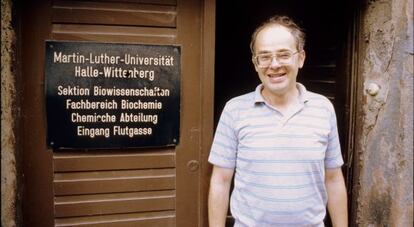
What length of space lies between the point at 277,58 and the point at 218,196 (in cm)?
84

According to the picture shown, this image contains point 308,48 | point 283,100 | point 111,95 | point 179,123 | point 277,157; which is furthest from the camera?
point 308,48

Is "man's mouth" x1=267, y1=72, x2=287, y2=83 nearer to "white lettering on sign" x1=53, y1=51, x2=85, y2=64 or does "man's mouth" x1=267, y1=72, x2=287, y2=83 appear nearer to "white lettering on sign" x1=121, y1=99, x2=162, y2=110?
"white lettering on sign" x1=121, y1=99, x2=162, y2=110

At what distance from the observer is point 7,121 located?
1949 millimetres

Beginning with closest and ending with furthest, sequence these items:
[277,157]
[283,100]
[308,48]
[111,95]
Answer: [277,157], [283,100], [111,95], [308,48]

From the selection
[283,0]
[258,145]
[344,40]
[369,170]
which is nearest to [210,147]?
[258,145]

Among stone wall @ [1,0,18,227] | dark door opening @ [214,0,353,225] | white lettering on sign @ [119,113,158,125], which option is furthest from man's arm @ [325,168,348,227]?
stone wall @ [1,0,18,227]

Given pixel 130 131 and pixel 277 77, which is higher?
pixel 277 77

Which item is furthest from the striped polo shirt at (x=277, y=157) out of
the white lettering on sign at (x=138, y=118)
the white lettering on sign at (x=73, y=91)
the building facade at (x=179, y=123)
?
the white lettering on sign at (x=73, y=91)

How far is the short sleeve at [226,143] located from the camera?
81.7 inches

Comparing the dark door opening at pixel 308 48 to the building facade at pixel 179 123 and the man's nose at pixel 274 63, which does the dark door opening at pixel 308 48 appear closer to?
the building facade at pixel 179 123

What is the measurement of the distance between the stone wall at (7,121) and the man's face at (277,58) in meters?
1.33

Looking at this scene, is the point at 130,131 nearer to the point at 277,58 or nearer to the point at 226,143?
the point at 226,143

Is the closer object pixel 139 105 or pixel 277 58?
pixel 277 58

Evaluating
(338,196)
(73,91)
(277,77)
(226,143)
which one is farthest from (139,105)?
(338,196)
